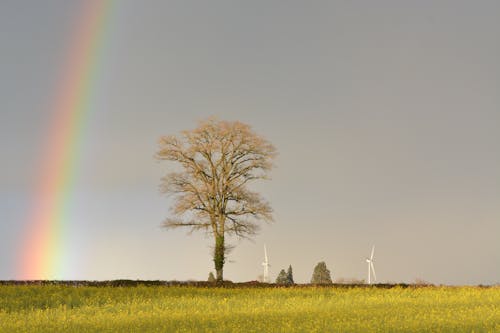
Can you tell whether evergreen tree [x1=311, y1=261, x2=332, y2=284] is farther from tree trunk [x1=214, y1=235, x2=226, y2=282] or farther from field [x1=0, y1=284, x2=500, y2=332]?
field [x1=0, y1=284, x2=500, y2=332]

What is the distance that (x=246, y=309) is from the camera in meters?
29.5

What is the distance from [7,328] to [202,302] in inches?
457

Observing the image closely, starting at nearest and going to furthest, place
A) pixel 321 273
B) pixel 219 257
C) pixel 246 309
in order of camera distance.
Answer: pixel 246 309 < pixel 219 257 < pixel 321 273

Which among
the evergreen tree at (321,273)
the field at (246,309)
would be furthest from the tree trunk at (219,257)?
the evergreen tree at (321,273)

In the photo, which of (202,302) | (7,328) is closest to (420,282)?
(202,302)

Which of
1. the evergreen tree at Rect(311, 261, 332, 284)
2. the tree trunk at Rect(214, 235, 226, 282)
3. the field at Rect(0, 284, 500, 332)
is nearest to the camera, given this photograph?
the field at Rect(0, 284, 500, 332)

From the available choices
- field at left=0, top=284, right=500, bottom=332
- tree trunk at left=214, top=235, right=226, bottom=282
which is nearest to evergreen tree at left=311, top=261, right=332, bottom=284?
tree trunk at left=214, top=235, right=226, bottom=282

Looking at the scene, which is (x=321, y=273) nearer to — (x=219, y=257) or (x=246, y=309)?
(x=219, y=257)

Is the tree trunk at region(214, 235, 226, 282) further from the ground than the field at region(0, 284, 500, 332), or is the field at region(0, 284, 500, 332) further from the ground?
the tree trunk at region(214, 235, 226, 282)

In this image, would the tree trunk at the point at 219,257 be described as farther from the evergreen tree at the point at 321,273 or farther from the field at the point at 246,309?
the evergreen tree at the point at 321,273

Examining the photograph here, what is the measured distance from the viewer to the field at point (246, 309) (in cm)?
2164

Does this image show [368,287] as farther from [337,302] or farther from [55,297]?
[55,297]

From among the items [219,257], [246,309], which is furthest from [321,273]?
[246,309]

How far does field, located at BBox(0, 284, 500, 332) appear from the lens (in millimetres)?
21641
